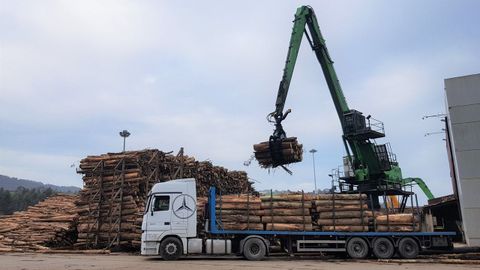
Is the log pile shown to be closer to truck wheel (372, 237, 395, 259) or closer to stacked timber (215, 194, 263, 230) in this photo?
stacked timber (215, 194, 263, 230)

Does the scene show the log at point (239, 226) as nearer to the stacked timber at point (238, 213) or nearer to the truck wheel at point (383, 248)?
the stacked timber at point (238, 213)

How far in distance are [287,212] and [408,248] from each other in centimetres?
523

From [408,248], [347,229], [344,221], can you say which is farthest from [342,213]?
[408,248]

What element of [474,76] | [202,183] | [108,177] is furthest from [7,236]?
[474,76]

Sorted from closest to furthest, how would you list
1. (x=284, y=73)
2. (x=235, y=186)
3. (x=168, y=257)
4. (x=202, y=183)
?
(x=168, y=257) < (x=284, y=73) < (x=202, y=183) < (x=235, y=186)

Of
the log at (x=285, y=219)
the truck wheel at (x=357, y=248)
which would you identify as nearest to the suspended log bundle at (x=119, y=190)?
the log at (x=285, y=219)

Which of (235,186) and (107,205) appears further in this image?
(235,186)

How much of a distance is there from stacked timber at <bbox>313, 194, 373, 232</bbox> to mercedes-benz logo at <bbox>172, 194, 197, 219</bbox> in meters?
5.40

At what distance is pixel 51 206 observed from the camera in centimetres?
2703

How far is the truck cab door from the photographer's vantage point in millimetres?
17047

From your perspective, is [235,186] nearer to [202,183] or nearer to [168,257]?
[202,183]

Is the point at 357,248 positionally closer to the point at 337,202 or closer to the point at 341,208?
the point at 341,208

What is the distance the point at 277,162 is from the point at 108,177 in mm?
10577

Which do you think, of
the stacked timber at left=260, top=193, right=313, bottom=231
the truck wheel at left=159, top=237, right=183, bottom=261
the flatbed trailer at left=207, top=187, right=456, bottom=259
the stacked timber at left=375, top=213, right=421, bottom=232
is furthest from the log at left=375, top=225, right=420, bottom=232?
the truck wheel at left=159, top=237, right=183, bottom=261
